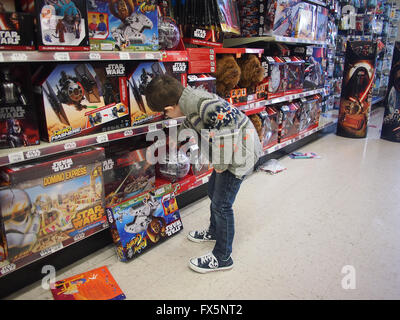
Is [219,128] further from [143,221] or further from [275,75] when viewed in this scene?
[275,75]

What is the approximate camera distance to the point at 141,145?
94.0 inches

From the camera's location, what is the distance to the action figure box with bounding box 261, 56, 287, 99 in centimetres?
351

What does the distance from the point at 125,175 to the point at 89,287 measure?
2.49 ft

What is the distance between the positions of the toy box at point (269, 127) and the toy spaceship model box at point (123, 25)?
1.81m

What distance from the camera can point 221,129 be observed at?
5.50 ft

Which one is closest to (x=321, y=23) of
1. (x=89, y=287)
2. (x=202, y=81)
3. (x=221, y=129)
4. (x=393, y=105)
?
(x=393, y=105)

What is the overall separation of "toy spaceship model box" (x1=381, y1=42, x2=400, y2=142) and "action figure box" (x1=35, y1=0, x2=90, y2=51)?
4.92 meters

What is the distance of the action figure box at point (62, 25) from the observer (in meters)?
1.56

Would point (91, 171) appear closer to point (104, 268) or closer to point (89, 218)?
point (89, 218)

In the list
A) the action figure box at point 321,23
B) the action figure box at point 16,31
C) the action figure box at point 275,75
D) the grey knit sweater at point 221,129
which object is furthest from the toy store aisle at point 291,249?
the action figure box at point 321,23

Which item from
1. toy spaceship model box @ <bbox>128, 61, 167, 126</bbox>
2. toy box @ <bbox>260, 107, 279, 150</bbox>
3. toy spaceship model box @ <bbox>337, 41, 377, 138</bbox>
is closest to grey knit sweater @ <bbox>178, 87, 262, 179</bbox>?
toy spaceship model box @ <bbox>128, 61, 167, 126</bbox>

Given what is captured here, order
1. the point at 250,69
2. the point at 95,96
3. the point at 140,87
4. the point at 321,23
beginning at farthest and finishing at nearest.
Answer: the point at 321,23, the point at 250,69, the point at 140,87, the point at 95,96

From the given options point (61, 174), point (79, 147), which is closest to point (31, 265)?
point (61, 174)

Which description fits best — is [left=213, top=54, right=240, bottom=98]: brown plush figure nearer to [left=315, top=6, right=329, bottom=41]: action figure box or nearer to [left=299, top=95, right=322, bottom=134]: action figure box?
[left=299, top=95, right=322, bottom=134]: action figure box
